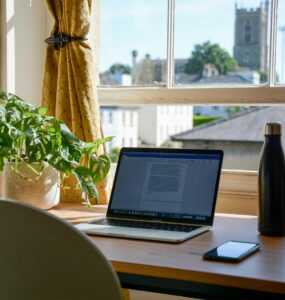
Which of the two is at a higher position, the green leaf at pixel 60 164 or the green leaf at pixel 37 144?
the green leaf at pixel 37 144

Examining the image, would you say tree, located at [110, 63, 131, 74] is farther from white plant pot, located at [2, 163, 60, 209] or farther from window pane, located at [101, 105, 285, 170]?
white plant pot, located at [2, 163, 60, 209]

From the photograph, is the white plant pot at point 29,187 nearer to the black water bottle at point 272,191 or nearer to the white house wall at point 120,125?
the white house wall at point 120,125

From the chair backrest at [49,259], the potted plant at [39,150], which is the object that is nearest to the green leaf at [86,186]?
the potted plant at [39,150]

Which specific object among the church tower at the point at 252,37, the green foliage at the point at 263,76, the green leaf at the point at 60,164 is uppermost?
the church tower at the point at 252,37

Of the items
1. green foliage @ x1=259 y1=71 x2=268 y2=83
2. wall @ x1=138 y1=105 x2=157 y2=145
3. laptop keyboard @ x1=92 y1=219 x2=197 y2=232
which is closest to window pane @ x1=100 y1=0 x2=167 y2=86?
wall @ x1=138 y1=105 x2=157 y2=145

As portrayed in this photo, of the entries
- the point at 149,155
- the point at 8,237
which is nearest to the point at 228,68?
the point at 149,155

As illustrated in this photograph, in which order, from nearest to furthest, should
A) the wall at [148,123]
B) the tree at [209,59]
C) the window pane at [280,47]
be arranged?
the window pane at [280,47] < the tree at [209,59] < the wall at [148,123]

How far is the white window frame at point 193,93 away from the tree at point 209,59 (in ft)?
0.22

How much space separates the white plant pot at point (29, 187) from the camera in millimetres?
1762

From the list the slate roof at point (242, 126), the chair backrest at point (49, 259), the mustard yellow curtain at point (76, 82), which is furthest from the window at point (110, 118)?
the chair backrest at point (49, 259)

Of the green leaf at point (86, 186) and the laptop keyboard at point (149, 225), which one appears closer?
the laptop keyboard at point (149, 225)

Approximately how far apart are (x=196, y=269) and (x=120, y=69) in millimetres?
1248

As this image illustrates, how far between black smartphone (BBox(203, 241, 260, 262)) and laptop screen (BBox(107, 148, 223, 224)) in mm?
228

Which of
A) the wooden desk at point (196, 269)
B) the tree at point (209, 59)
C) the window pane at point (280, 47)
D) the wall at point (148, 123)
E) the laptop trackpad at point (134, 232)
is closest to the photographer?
the wooden desk at point (196, 269)
